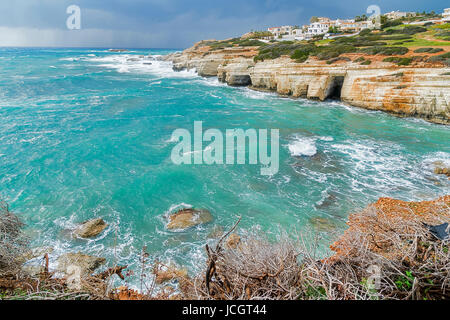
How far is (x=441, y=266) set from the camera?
4.11 m

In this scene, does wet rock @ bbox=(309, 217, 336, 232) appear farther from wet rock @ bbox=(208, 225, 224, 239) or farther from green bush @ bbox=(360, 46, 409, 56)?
green bush @ bbox=(360, 46, 409, 56)

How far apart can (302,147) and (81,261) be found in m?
16.6

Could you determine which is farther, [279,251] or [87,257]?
[87,257]

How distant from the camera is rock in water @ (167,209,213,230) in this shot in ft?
36.7

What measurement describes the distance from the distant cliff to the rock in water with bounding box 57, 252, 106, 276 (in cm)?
2992

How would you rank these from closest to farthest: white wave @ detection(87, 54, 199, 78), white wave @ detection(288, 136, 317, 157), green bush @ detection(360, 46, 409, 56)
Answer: white wave @ detection(288, 136, 317, 157), green bush @ detection(360, 46, 409, 56), white wave @ detection(87, 54, 199, 78)

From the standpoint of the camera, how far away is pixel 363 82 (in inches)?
1072

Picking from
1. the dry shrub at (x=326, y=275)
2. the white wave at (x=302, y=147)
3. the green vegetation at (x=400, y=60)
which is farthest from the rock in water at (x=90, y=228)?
the green vegetation at (x=400, y=60)

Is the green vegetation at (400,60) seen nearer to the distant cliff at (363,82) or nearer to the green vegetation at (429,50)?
the distant cliff at (363,82)

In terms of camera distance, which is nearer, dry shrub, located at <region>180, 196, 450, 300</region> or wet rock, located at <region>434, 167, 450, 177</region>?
dry shrub, located at <region>180, 196, 450, 300</region>

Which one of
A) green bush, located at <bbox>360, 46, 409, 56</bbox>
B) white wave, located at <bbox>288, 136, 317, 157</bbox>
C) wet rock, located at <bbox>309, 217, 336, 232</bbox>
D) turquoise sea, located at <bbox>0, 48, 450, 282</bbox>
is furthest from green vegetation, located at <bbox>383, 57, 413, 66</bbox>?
wet rock, located at <bbox>309, 217, 336, 232</bbox>
